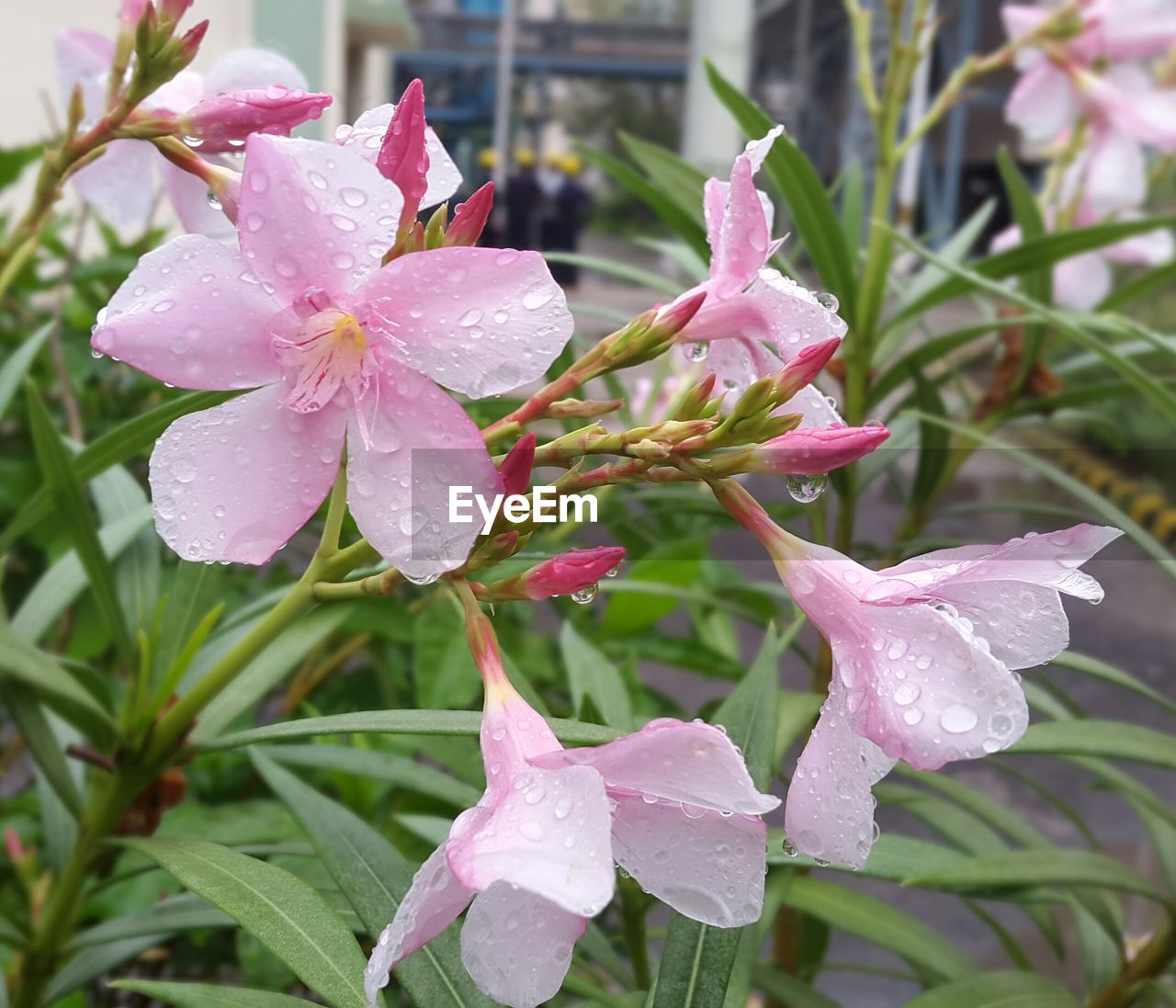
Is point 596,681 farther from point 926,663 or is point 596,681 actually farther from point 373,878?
point 926,663

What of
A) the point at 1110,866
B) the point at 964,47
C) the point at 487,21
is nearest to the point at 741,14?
the point at 964,47

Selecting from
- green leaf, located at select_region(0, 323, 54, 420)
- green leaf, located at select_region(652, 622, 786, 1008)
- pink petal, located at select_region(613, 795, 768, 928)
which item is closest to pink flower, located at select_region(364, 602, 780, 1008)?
pink petal, located at select_region(613, 795, 768, 928)

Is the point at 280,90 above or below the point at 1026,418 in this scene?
above

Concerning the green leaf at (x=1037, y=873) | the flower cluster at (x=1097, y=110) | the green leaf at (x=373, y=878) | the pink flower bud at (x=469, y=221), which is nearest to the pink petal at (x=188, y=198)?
the pink flower bud at (x=469, y=221)

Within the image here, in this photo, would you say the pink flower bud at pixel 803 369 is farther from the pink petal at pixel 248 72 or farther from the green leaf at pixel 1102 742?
the pink petal at pixel 248 72

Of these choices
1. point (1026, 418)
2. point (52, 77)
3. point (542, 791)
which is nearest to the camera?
point (542, 791)

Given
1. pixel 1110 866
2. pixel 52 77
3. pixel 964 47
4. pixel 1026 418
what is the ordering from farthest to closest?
pixel 964 47, pixel 52 77, pixel 1026 418, pixel 1110 866

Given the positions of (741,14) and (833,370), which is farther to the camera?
(741,14)

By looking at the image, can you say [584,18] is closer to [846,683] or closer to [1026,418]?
[1026,418]

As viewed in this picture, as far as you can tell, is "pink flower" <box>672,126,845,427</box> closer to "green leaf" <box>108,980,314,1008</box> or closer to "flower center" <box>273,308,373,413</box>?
"flower center" <box>273,308,373,413</box>

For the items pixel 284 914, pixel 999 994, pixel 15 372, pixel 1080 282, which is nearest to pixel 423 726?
pixel 284 914
